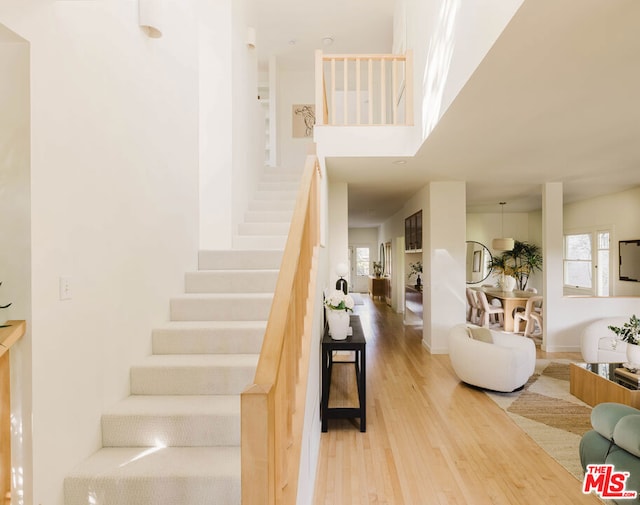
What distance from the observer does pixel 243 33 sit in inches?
173

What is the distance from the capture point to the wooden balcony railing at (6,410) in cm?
139

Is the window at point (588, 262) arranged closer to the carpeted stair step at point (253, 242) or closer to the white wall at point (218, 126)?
the carpeted stair step at point (253, 242)

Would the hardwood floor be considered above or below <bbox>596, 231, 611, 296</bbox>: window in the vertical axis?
below

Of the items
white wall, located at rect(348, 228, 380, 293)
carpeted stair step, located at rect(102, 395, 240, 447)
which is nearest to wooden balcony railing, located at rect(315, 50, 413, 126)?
carpeted stair step, located at rect(102, 395, 240, 447)

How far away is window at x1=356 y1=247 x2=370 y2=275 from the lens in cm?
1470

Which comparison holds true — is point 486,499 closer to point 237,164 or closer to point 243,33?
point 237,164

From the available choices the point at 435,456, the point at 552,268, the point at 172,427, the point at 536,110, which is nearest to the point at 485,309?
the point at 552,268

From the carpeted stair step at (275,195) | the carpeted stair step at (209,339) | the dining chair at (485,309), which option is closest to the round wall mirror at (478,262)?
the dining chair at (485,309)

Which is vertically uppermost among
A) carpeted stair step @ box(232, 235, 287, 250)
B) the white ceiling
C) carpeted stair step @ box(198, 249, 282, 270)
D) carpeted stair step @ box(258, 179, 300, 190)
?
the white ceiling

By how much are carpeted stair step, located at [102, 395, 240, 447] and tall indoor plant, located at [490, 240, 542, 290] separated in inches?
315

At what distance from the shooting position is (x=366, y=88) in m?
7.53

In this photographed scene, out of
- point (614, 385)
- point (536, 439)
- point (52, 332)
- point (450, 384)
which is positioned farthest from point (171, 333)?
point (614, 385)

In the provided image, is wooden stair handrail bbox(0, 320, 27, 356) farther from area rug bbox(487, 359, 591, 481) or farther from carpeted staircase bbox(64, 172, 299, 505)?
area rug bbox(487, 359, 591, 481)

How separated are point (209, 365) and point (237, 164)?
2435mm
